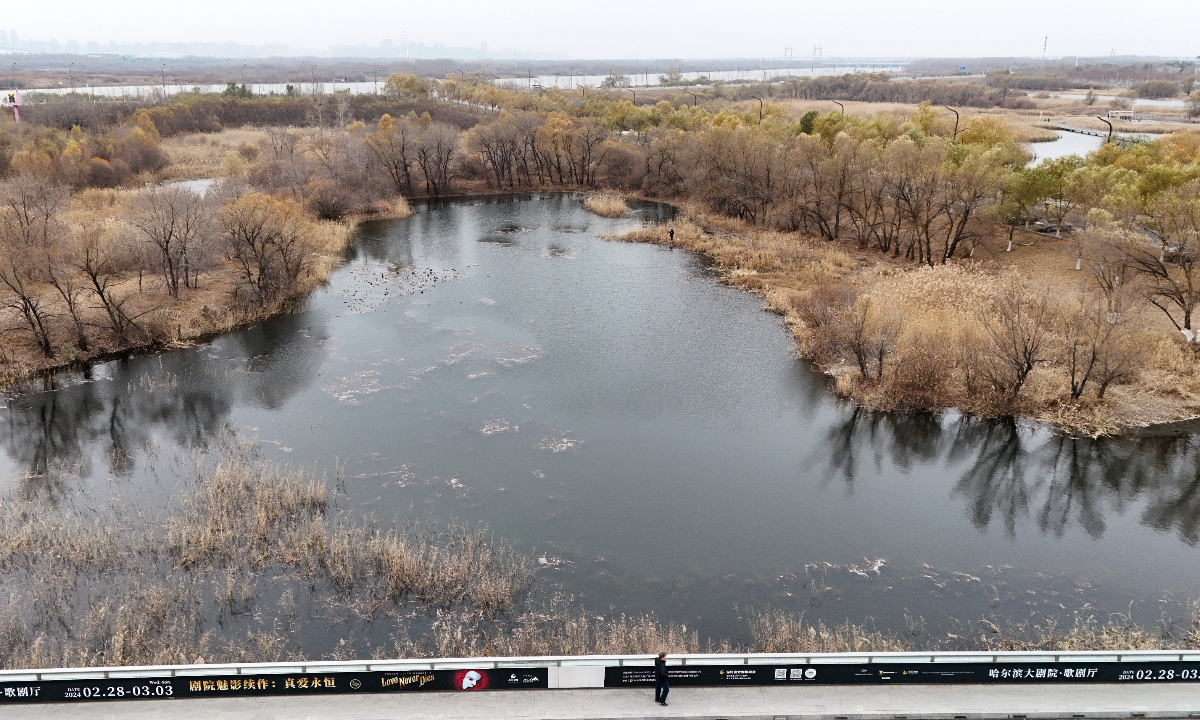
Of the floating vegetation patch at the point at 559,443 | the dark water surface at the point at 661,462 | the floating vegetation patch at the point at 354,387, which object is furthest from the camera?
→ the floating vegetation patch at the point at 354,387

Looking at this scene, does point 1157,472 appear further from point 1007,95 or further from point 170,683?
point 1007,95

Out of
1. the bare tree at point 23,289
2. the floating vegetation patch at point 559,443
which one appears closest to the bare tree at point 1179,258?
the floating vegetation patch at point 559,443

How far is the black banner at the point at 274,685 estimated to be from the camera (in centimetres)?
1512

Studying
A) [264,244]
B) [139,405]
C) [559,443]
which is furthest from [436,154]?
[559,443]

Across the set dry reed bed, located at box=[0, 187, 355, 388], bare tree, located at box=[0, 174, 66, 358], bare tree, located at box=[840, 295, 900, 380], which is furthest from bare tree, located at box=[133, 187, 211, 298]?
bare tree, located at box=[840, 295, 900, 380]

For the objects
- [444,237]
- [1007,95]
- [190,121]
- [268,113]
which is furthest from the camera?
[1007,95]

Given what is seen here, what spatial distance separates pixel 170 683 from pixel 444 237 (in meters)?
47.1

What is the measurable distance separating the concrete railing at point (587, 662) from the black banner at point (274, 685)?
113 millimetres

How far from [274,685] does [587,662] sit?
6.32 meters

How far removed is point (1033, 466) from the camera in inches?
1101

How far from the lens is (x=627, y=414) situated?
3055 centimetres

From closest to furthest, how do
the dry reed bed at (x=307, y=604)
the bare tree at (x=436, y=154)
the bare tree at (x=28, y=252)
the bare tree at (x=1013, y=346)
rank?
1. the dry reed bed at (x=307, y=604)
2. the bare tree at (x=1013, y=346)
3. the bare tree at (x=28, y=252)
4. the bare tree at (x=436, y=154)

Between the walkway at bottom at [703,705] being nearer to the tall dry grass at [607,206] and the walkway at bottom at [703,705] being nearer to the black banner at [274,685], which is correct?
the black banner at [274,685]

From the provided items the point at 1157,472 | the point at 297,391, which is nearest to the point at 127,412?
the point at 297,391
